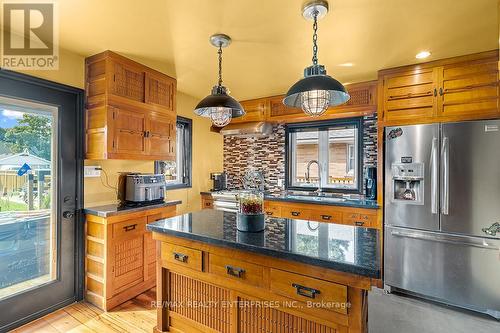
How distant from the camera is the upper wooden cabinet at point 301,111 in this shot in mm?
3339

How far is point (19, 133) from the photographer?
2.31 meters

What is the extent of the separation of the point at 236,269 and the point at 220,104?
1.15 metres

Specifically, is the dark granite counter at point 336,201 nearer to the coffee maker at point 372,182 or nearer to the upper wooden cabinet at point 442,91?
the coffee maker at point 372,182

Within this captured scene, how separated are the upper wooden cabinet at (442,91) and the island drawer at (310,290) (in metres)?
2.30

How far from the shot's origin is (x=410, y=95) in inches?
114

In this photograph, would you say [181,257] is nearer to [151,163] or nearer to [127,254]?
[127,254]

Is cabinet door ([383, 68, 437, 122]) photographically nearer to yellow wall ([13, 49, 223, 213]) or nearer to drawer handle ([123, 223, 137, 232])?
yellow wall ([13, 49, 223, 213])

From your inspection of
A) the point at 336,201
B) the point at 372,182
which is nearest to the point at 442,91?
the point at 372,182

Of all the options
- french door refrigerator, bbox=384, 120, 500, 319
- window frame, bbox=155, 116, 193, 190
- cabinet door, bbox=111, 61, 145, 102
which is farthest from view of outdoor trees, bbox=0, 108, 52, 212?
french door refrigerator, bbox=384, 120, 500, 319

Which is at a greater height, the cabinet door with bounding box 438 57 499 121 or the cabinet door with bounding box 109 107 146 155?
the cabinet door with bounding box 438 57 499 121

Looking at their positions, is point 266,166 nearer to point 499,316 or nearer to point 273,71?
point 273,71

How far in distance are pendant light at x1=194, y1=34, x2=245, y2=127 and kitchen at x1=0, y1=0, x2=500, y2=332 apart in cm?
2

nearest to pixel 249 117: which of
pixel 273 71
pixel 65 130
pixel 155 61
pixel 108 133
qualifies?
pixel 273 71

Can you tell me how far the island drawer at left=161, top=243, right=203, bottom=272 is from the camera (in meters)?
1.82
